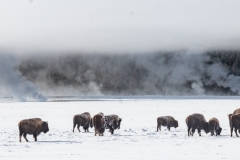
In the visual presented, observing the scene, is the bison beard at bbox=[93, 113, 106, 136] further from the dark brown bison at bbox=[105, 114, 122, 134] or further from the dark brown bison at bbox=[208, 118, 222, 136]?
the dark brown bison at bbox=[208, 118, 222, 136]

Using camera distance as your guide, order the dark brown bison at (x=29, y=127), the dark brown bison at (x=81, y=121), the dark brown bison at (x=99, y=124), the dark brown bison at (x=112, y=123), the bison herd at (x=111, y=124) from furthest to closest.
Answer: the dark brown bison at (x=81, y=121) < the dark brown bison at (x=112, y=123) < the dark brown bison at (x=99, y=124) < the bison herd at (x=111, y=124) < the dark brown bison at (x=29, y=127)

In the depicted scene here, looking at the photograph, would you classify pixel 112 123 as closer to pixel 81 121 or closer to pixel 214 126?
pixel 81 121

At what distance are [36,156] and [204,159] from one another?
5162 mm

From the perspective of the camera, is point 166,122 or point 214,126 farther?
point 166,122

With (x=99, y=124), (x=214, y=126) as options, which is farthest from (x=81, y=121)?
(x=214, y=126)

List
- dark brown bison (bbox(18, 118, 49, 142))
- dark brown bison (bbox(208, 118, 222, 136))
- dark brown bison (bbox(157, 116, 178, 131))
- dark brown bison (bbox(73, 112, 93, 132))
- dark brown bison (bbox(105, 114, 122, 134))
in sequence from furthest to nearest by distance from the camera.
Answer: dark brown bison (bbox(157, 116, 178, 131)), dark brown bison (bbox(73, 112, 93, 132)), dark brown bison (bbox(105, 114, 122, 134)), dark brown bison (bbox(208, 118, 222, 136)), dark brown bison (bbox(18, 118, 49, 142))

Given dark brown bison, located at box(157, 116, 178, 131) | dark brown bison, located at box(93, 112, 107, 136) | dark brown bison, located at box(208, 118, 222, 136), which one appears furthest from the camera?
dark brown bison, located at box(157, 116, 178, 131)

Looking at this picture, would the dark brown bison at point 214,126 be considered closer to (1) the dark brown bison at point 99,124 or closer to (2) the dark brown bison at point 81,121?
(1) the dark brown bison at point 99,124

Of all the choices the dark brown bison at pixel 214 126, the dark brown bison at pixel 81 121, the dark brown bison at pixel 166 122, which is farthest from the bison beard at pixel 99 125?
the dark brown bison at pixel 214 126

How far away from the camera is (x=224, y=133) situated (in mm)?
20500

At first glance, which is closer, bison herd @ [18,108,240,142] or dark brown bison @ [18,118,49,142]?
dark brown bison @ [18,118,49,142]

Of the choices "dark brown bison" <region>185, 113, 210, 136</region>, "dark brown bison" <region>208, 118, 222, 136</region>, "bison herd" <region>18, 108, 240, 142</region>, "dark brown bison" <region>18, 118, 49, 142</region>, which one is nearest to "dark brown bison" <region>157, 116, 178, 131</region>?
"bison herd" <region>18, 108, 240, 142</region>

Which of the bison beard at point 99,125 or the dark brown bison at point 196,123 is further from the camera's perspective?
the bison beard at point 99,125

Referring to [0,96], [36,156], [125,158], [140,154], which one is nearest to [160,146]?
[140,154]
